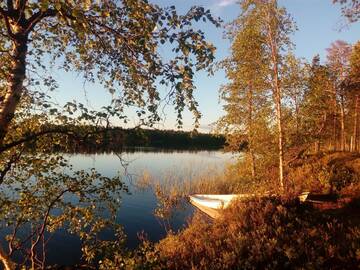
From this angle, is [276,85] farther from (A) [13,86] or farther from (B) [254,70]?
(A) [13,86]

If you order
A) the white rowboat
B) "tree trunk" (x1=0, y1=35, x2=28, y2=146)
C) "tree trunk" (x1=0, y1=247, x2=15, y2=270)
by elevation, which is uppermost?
"tree trunk" (x1=0, y1=35, x2=28, y2=146)

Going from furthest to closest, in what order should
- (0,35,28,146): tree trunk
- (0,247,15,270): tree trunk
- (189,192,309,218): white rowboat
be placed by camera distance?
(189,192,309,218): white rowboat → (0,247,15,270): tree trunk → (0,35,28,146): tree trunk

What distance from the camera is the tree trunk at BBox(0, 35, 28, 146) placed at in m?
5.20

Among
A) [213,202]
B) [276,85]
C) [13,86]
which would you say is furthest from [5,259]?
[213,202]

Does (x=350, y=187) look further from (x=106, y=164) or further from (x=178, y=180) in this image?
(x=106, y=164)

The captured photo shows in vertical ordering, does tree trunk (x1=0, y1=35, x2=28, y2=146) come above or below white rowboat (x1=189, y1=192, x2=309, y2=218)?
above

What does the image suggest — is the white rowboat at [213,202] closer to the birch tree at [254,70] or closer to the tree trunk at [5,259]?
the birch tree at [254,70]

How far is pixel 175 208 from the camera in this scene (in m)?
23.2

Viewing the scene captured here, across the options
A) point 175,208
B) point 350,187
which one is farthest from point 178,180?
point 350,187

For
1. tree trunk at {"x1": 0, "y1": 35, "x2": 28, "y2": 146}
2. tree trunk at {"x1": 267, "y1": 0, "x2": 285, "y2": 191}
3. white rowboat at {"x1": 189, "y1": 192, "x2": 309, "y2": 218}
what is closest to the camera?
tree trunk at {"x1": 0, "y1": 35, "x2": 28, "y2": 146}

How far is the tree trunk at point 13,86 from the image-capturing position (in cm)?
520

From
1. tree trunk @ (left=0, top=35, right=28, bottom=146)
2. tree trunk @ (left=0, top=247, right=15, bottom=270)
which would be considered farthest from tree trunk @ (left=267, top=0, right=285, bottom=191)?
tree trunk @ (left=0, top=35, right=28, bottom=146)

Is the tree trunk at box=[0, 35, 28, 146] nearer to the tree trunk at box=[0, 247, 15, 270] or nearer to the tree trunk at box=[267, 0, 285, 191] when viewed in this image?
the tree trunk at box=[0, 247, 15, 270]

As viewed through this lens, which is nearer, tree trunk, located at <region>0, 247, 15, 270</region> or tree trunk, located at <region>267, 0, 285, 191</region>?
tree trunk, located at <region>0, 247, 15, 270</region>
